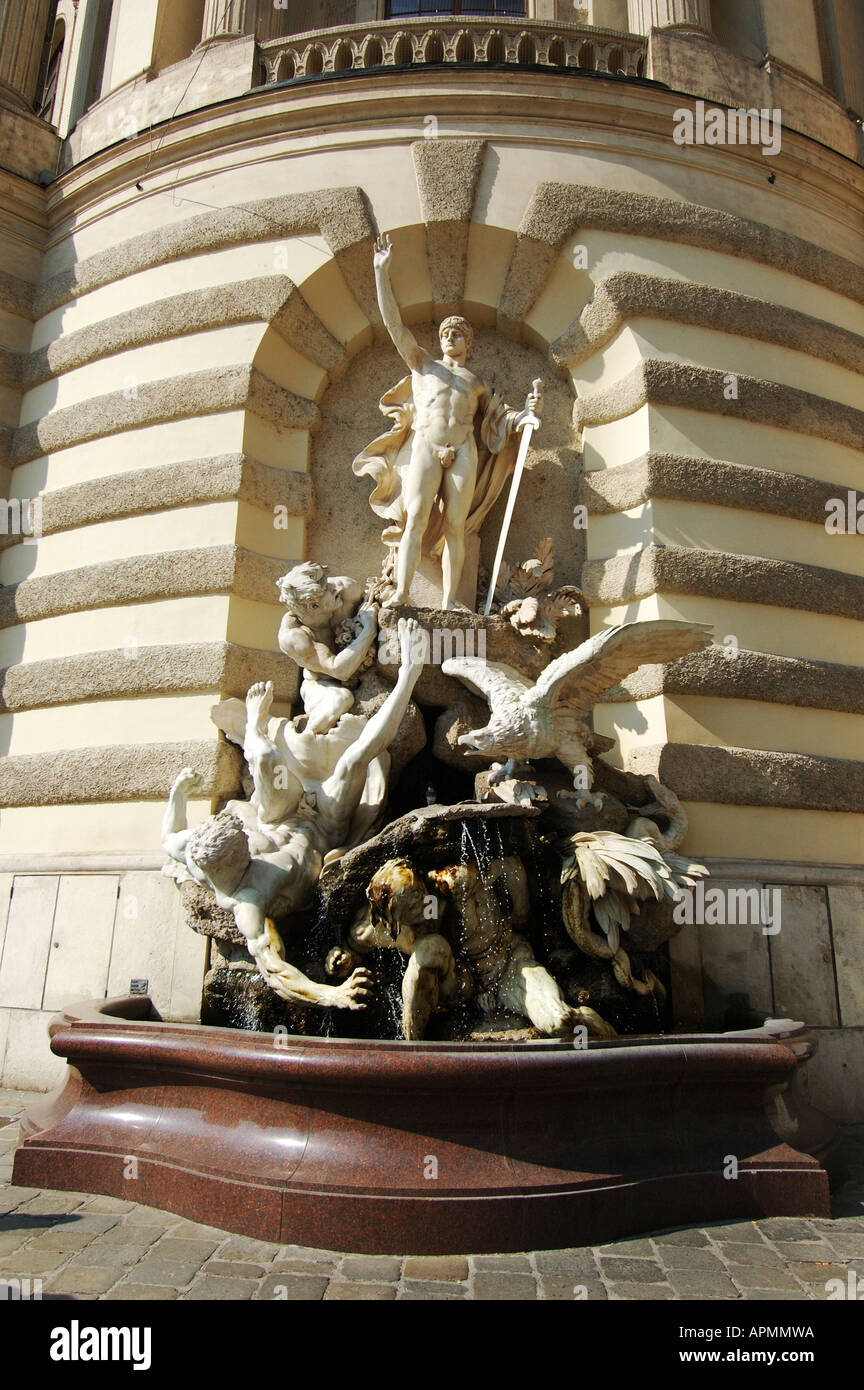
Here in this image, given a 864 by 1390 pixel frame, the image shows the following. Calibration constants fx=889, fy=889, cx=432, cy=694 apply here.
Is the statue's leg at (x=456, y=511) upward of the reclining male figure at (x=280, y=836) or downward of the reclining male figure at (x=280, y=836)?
upward

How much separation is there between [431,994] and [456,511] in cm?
477

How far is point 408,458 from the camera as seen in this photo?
877 cm

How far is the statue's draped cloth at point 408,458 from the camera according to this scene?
8.64 meters

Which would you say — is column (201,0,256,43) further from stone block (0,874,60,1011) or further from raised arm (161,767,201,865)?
stone block (0,874,60,1011)

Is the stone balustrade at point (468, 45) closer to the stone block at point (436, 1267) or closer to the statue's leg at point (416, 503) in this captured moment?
the statue's leg at point (416, 503)

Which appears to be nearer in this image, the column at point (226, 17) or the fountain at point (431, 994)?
the fountain at point (431, 994)

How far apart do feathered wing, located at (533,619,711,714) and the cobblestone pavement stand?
342 cm

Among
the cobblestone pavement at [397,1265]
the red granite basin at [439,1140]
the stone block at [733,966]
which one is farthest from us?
the stone block at [733,966]

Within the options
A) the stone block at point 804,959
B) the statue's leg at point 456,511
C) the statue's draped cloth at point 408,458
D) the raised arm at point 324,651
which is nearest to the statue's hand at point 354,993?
the raised arm at point 324,651

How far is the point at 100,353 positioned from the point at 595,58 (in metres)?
6.08

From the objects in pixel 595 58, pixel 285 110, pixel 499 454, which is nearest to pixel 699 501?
pixel 499 454

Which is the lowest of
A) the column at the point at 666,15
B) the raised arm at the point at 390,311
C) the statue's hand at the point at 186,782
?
the statue's hand at the point at 186,782

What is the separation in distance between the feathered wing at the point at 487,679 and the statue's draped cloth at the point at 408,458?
2.01 metres

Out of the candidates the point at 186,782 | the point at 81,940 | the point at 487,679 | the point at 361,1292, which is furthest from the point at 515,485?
the point at 361,1292
